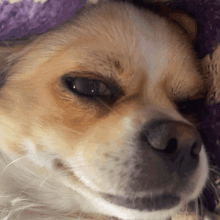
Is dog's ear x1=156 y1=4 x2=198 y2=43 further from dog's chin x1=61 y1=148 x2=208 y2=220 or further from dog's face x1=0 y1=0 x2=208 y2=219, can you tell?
dog's chin x1=61 y1=148 x2=208 y2=220

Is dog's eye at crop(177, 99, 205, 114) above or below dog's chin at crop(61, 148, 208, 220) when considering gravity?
above

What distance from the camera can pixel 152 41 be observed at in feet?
4.80

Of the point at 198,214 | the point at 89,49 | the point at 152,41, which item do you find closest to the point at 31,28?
the point at 89,49

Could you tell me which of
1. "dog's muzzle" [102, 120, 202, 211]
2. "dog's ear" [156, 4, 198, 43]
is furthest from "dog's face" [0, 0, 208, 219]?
"dog's ear" [156, 4, 198, 43]

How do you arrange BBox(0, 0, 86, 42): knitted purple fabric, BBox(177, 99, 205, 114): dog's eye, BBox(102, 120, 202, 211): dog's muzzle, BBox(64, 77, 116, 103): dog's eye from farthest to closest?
BBox(177, 99, 205, 114): dog's eye
BBox(64, 77, 116, 103): dog's eye
BBox(0, 0, 86, 42): knitted purple fabric
BBox(102, 120, 202, 211): dog's muzzle

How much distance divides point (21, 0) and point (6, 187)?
1002 mm

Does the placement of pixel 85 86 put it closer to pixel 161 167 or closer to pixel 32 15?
pixel 32 15

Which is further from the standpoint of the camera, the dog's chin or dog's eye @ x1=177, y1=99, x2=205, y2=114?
dog's eye @ x1=177, y1=99, x2=205, y2=114

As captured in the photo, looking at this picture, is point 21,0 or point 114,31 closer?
point 21,0

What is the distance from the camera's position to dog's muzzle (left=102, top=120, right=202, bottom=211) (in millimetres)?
1032

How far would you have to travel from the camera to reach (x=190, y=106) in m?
1.63

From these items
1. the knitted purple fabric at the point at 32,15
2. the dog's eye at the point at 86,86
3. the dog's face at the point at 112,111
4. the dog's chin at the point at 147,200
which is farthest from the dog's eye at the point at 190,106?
the knitted purple fabric at the point at 32,15

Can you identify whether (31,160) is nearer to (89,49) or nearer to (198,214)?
(89,49)

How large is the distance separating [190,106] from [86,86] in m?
0.73
